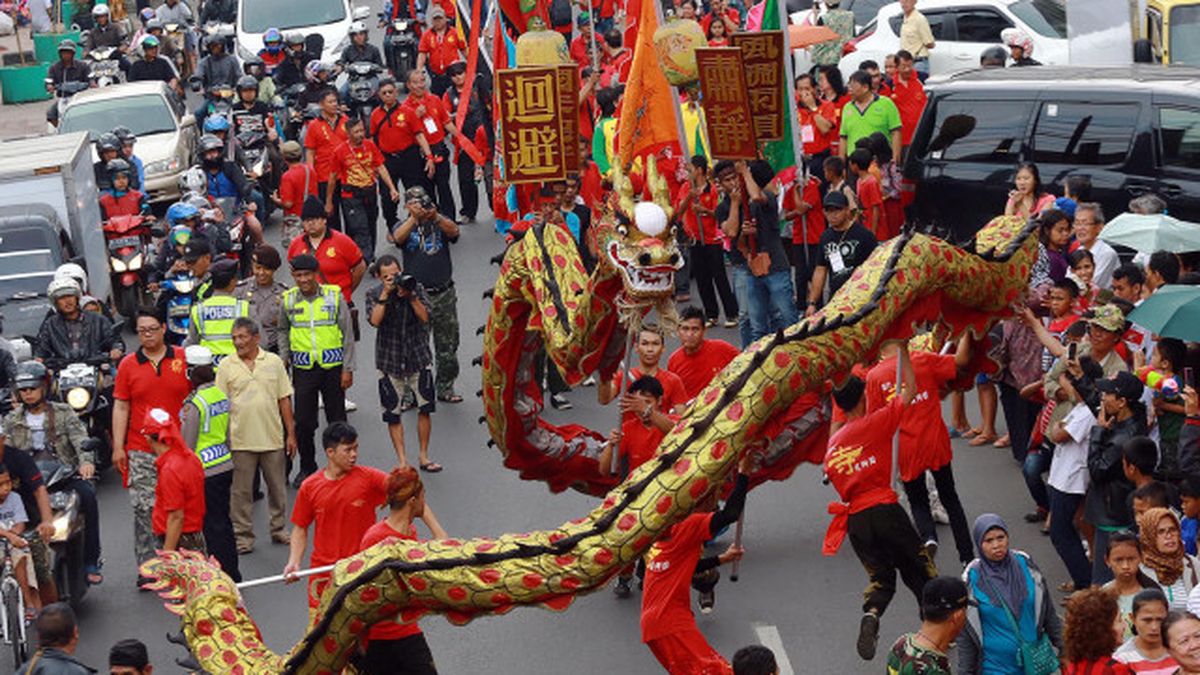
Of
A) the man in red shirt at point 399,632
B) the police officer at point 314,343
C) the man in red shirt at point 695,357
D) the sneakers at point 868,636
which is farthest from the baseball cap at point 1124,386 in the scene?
the police officer at point 314,343

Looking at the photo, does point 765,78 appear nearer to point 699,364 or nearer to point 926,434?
point 699,364

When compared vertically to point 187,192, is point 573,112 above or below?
above

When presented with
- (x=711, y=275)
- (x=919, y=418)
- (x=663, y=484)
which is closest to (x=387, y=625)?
(x=663, y=484)

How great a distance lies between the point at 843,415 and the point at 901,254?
2.24 meters

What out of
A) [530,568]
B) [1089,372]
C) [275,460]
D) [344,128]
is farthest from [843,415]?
[344,128]

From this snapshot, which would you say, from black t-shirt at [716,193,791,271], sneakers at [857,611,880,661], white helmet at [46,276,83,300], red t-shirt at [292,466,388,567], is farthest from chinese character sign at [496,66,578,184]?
white helmet at [46,276,83,300]

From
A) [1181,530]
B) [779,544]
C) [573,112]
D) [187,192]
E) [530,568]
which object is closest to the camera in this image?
[530,568]

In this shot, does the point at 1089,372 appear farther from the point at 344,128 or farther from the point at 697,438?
the point at 344,128

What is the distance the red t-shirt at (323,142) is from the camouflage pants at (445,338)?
4.31 meters

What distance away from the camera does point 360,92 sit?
26125 mm

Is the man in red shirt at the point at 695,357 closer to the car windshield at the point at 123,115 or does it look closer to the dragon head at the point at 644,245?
the dragon head at the point at 644,245

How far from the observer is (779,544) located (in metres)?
14.3

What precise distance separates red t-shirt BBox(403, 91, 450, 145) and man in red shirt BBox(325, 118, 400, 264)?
2.59 ft

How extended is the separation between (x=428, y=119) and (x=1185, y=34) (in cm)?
775
